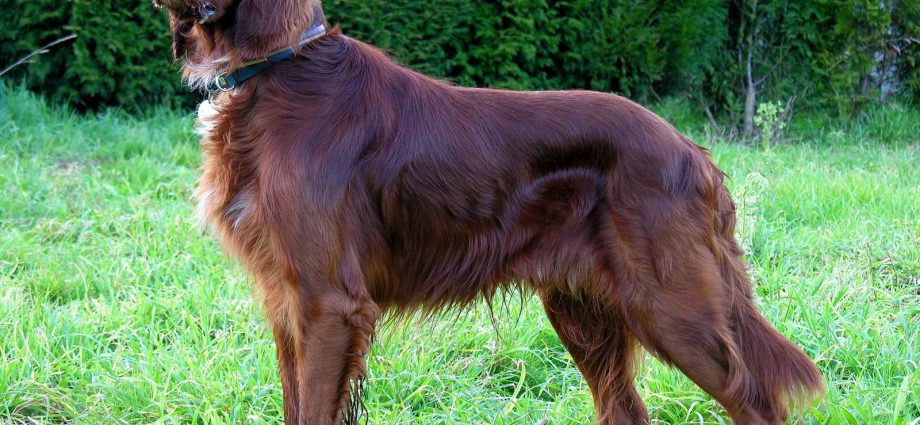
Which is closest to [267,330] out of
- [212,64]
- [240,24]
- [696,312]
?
[212,64]

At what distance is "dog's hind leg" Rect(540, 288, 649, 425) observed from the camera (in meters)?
2.79

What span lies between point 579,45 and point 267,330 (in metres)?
4.80

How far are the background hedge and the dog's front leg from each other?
455cm

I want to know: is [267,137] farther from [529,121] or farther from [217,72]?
[529,121]

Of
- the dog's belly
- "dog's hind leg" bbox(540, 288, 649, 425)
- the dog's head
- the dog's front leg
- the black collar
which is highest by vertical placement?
the dog's head

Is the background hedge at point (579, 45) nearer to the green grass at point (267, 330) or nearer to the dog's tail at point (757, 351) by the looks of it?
the green grass at point (267, 330)

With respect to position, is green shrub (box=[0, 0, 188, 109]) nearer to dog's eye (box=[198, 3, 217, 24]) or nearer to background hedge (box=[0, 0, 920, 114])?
background hedge (box=[0, 0, 920, 114])

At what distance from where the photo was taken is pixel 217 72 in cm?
245

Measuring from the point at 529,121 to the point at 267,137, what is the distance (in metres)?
0.71

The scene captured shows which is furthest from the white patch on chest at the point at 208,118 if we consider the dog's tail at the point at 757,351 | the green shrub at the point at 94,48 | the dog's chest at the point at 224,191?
the green shrub at the point at 94,48

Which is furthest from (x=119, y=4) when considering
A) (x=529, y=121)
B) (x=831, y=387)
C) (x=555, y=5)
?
(x=831, y=387)

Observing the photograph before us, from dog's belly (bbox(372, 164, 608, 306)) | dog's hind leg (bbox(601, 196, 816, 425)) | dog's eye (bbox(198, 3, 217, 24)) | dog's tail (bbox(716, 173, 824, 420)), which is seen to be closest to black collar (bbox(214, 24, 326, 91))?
dog's eye (bbox(198, 3, 217, 24))

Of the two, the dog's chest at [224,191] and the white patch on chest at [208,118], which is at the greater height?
the white patch on chest at [208,118]

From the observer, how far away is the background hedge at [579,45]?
636 cm
